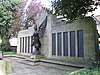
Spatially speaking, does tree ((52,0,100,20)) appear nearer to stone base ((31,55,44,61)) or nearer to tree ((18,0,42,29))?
stone base ((31,55,44,61))

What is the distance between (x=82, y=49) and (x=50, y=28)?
153 inches

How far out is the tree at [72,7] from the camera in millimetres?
7617

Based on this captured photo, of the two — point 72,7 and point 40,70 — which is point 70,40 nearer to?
point 40,70

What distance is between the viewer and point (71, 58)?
1120 centimetres

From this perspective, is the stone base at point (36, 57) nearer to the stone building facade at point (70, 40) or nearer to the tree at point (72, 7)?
the stone building facade at point (70, 40)

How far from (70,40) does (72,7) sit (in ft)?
13.1

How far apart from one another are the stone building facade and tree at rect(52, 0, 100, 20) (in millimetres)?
Answer: 2262

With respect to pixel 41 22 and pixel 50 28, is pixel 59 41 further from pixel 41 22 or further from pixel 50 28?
pixel 41 22

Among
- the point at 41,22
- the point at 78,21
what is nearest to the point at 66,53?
the point at 78,21

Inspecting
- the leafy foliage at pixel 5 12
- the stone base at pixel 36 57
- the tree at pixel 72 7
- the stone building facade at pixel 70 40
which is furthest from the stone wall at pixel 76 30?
the leafy foliage at pixel 5 12

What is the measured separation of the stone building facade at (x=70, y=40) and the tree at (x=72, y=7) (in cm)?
226

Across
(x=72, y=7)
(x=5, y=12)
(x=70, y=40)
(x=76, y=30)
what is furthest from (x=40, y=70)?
(x=5, y=12)

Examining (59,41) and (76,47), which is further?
(59,41)

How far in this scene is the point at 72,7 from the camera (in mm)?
7727
